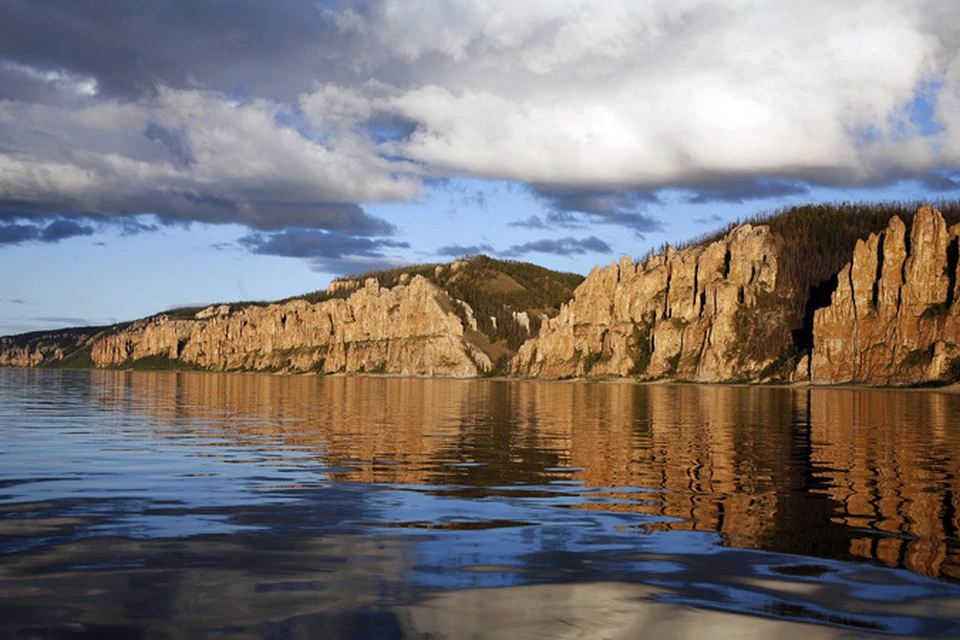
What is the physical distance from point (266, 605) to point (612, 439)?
40.6 meters

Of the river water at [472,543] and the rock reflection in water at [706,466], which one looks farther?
the rock reflection in water at [706,466]

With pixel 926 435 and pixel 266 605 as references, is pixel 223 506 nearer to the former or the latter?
pixel 266 605

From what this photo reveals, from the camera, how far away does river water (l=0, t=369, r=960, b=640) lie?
13523 mm

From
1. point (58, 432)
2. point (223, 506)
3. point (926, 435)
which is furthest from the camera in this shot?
point (926, 435)

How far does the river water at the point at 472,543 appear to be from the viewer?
13.5m

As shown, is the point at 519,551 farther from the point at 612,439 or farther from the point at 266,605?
the point at 612,439

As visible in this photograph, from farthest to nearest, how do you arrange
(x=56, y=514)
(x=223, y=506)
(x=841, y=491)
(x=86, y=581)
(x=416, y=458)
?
1. (x=416, y=458)
2. (x=841, y=491)
3. (x=223, y=506)
4. (x=56, y=514)
5. (x=86, y=581)

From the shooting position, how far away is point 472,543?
19391 mm

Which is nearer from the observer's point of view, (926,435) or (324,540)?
(324,540)

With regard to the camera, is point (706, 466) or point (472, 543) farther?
point (706, 466)

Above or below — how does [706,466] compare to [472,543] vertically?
below

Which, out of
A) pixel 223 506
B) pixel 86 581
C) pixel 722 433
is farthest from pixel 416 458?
pixel 722 433

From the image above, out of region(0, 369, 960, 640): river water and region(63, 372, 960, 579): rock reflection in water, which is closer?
region(0, 369, 960, 640): river water

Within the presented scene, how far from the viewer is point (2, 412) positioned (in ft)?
235
